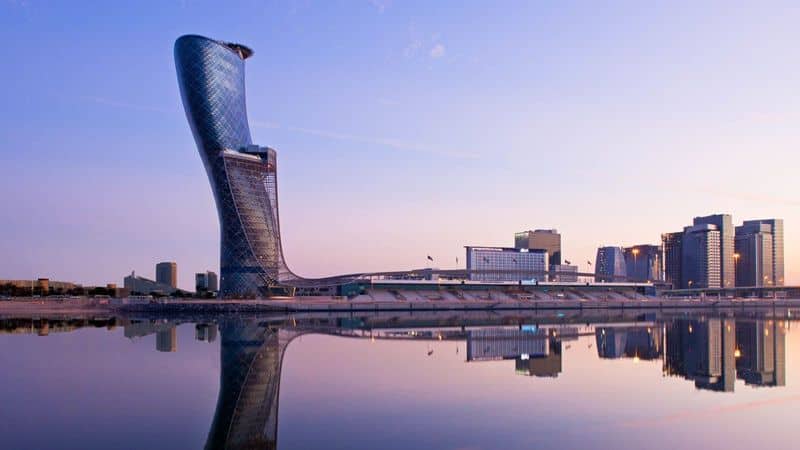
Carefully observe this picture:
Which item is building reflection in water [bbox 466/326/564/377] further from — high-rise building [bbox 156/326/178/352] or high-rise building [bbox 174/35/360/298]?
high-rise building [bbox 174/35/360/298]

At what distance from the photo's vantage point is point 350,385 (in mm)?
27219

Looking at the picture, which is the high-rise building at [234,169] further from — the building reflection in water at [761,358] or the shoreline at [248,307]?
the building reflection in water at [761,358]

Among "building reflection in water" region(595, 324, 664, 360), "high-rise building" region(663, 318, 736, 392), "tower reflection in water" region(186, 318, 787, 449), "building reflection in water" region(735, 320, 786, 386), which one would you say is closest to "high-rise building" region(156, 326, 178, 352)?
"tower reflection in water" region(186, 318, 787, 449)

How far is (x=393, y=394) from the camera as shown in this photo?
25.2 metres

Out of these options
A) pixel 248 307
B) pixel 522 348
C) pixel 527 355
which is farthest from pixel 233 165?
pixel 527 355

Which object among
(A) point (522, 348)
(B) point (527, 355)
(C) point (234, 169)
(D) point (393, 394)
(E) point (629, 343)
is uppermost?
(C) point (234, 169)

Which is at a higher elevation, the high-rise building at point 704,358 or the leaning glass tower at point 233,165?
the leaning glass tower at point 233,165

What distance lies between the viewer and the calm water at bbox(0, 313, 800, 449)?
18.4 m

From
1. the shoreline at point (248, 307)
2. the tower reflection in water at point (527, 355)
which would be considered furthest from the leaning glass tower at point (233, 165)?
the tower reflection in water at point (527, 355)

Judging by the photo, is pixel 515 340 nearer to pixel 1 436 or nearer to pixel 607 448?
pixel 607 448

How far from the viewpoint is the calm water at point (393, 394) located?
18.4 m

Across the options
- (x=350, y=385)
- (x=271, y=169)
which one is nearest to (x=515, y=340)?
(x=350, y=385)

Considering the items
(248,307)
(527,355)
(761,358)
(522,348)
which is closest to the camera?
(761,358)

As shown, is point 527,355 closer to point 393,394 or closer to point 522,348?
point 522,348
